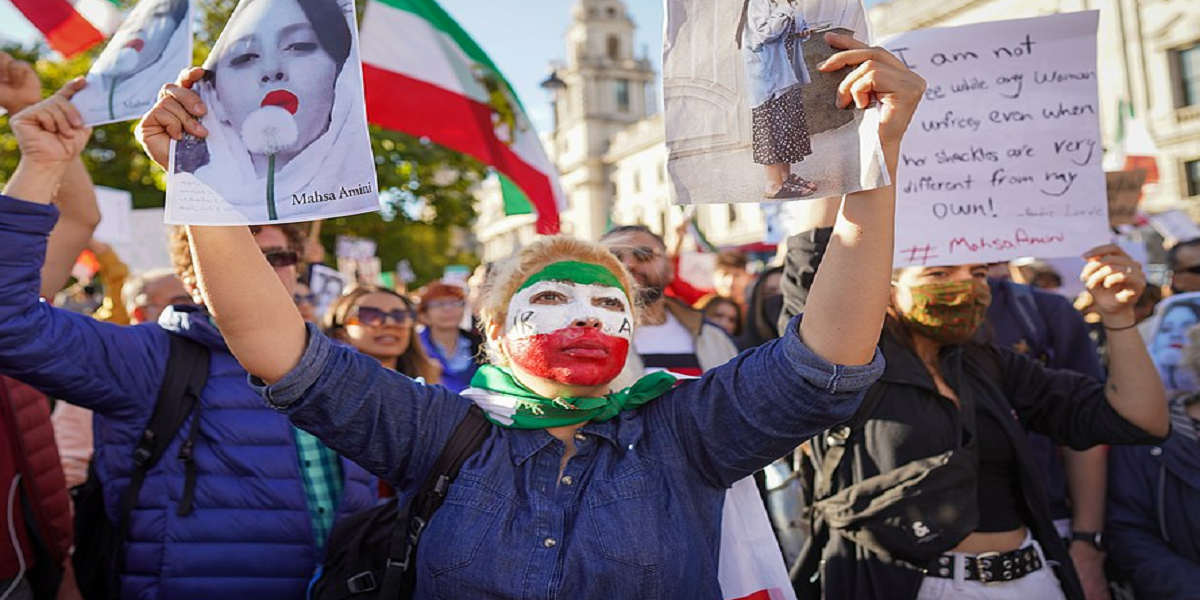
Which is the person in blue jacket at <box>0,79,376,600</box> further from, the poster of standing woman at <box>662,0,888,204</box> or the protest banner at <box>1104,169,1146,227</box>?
the protest banner at <box>1104,169,1146,227</box>

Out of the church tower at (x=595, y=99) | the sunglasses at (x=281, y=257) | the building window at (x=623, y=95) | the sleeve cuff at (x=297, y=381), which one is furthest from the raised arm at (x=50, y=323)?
the building window at (x=623, y=95)

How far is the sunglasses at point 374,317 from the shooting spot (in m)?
4.17

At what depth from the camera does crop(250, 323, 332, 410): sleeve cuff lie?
1.83 meters

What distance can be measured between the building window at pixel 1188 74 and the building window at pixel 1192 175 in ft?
5.01

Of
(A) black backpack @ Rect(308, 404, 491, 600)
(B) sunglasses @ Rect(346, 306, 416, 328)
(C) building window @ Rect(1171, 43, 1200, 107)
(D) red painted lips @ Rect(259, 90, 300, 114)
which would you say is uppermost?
(C) building window @ Rect(1171, 43, 1200, 107)

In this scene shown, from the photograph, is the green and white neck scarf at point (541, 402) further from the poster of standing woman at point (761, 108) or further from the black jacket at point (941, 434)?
the black jacket at point (941, 434)

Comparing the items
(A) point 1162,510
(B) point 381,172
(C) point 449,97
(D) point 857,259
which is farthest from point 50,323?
(B) point 381,172

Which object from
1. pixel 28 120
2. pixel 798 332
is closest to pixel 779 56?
pixel 798 332

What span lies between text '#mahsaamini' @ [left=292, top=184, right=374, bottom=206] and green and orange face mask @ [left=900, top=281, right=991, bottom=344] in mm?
1840

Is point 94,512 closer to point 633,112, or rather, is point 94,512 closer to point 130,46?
point 130,46

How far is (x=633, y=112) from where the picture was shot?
6384 cm

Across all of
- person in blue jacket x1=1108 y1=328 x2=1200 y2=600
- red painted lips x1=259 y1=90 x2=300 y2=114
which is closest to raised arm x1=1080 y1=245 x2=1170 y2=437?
person in blue jacket x1=1108 y1=328 x2=1200 y2=600

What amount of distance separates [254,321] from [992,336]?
9.31 feet

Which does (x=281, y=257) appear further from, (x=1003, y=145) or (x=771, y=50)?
(x=1003, y=145)
